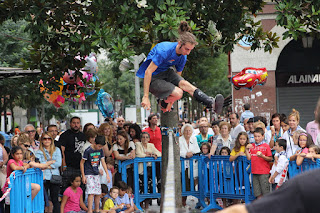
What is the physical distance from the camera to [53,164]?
9570 mm

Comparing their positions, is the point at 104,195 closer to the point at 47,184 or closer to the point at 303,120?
the point at 47,184

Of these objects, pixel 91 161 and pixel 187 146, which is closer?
pixel 91 161

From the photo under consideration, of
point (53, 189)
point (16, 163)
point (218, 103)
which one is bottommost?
point (53, 189)

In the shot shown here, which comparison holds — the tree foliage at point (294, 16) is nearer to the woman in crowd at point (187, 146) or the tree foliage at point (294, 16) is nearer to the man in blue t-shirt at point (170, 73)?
the man in blue t-shirt at point (170, 73)

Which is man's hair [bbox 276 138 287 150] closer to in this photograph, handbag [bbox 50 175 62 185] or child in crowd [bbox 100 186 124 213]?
child in crowd [bbox 100 186 124 213]

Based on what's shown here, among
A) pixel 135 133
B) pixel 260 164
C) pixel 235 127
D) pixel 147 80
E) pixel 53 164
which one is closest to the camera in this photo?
pixel 147 80

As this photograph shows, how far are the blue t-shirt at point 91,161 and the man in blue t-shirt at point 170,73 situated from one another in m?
3.90

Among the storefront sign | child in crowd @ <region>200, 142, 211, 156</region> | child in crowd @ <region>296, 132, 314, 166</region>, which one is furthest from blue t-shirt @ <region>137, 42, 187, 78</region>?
the storefront sign

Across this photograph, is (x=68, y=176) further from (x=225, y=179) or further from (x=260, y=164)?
(x=260, y=164)

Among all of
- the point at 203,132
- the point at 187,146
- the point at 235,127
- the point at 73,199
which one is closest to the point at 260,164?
the point at 187,146

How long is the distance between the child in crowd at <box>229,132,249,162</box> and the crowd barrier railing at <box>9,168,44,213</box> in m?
3.79

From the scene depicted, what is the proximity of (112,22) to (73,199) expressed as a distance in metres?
3.33

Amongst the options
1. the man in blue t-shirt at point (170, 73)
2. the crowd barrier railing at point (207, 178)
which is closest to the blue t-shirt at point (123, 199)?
the crowd barrier railing at point (207, 178)

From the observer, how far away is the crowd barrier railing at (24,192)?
7.82 m
